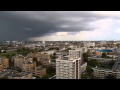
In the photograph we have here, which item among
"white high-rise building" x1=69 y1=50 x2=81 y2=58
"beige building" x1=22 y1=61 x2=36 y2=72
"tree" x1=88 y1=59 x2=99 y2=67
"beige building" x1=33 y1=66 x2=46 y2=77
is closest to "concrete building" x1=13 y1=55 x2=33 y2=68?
"beige building" x1=22 y1=61 x2=36 y2=72

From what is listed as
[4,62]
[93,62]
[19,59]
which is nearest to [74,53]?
[93,62]

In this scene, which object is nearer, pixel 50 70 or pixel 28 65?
pixel 50 70

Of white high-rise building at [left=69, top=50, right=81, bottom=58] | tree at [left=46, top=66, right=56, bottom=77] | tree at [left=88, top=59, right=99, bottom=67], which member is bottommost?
tree at [left=46, top=66, right=56, bottom=77]

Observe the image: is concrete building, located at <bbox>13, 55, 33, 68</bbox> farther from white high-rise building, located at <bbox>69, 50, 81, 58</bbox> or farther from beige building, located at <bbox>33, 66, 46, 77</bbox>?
white high-rise building, located at <bbox>69, 50, 81, 58</bbox>

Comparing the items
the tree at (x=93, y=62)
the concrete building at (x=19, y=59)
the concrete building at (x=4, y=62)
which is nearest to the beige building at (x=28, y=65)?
the concrete building at (x=19, y=59)

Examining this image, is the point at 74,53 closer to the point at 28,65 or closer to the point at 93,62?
the point at 93,62

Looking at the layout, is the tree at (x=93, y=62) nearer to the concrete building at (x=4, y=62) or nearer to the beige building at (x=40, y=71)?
the beige building at (x=40, y=71)

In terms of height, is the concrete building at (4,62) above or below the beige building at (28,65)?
above

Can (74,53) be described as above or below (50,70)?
above

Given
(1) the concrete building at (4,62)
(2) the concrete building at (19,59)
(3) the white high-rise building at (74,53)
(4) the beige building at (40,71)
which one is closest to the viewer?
(4) the beige building at (40,71)

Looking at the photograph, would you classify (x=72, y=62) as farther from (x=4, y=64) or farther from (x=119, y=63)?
(x=4, y=64)

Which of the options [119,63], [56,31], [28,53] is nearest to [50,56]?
[28,53]

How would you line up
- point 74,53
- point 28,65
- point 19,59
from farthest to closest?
1. point 74,53
2. point 28,65
3. point 19,59
